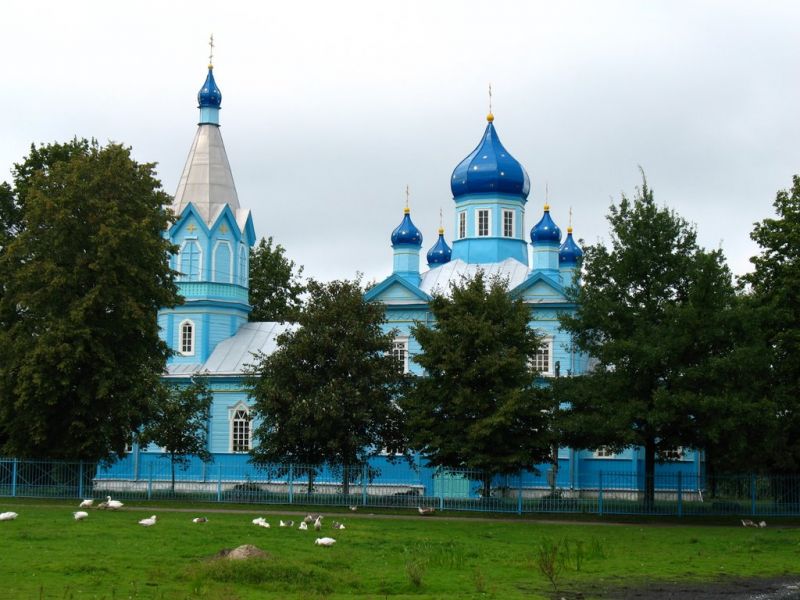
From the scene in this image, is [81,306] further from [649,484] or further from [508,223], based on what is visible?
[508,223]

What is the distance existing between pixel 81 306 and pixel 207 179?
55.5 ft

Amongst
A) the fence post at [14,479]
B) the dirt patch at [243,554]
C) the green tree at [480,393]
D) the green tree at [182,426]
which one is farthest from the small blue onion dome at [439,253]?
the dirt patch at [243,554]

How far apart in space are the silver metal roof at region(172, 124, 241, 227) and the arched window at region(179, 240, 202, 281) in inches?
45.3

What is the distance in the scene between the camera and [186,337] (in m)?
47.8

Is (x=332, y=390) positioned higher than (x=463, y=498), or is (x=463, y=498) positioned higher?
(x=332, y=390)

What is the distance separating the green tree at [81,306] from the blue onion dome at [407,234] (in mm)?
Result: 16086

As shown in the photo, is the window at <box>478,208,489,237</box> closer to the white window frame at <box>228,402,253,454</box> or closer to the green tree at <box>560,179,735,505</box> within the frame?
the white window frame at <box>228,402,253,454</box>

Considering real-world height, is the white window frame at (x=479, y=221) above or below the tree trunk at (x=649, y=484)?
above

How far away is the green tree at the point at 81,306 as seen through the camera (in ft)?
105

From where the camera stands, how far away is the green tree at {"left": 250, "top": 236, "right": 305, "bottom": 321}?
193 ft

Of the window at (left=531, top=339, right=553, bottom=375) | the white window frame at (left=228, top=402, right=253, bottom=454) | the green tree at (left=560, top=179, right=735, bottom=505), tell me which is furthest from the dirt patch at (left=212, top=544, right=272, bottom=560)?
the white window frame at (left=228, top=402, right=253, bottom=454)

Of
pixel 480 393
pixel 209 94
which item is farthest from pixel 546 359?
pixel 209 94

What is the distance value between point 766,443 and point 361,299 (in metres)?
12.3

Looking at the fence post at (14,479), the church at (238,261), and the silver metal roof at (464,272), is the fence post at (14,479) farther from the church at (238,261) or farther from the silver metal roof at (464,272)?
the silver metal roof at (464,272)
